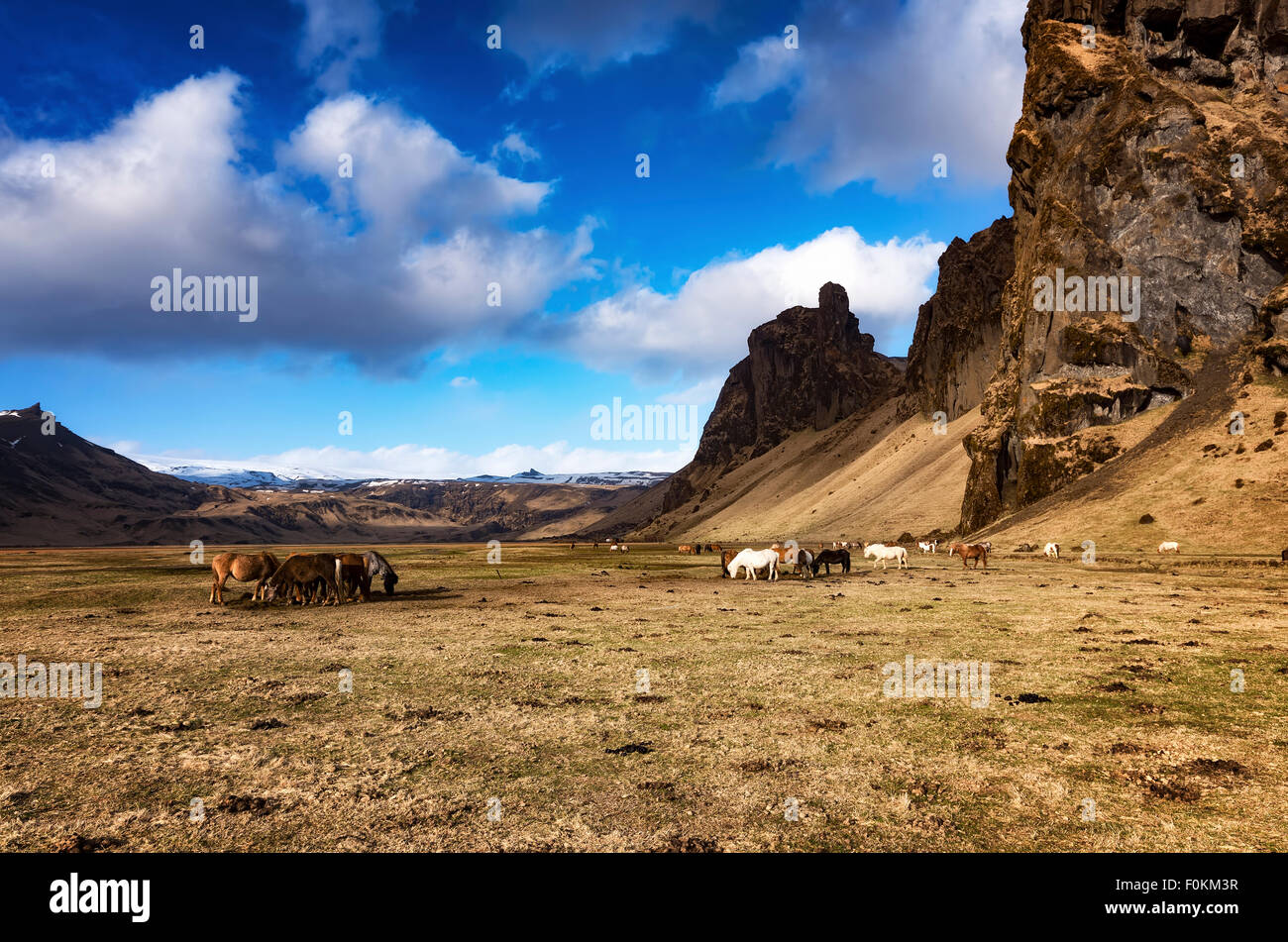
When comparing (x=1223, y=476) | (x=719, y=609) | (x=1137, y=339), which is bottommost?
(x=719, y=609)

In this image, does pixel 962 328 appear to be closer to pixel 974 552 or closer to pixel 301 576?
pixel 974 552

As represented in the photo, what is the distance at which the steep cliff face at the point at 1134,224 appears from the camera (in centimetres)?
6612

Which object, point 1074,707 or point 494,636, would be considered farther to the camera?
point 494,636

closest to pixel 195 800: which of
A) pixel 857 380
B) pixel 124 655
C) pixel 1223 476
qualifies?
pixel 124 655

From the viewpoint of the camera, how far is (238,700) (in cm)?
1160

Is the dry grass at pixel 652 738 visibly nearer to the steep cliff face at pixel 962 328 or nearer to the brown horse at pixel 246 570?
the brown horse at pixel 246 570

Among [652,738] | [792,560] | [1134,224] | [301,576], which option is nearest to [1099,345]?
[1134,224]

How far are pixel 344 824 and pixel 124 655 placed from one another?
12.3 m

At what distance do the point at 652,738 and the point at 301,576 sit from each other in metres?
21.4

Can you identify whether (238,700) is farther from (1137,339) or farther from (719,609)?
(1137,339)

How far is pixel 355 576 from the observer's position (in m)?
27.7

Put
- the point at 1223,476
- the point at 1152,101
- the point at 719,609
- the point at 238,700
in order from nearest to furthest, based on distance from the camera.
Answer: the point at 238,700 < the point at 719,609 < the point at 1223,476 < the point at 1152,101

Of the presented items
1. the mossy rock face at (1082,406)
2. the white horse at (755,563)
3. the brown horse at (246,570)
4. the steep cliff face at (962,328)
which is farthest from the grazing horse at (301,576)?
the steep cliff face at (962,328)
